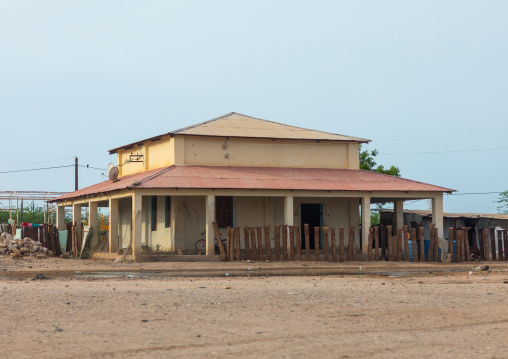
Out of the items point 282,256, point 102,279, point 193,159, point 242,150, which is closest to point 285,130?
point 242,150

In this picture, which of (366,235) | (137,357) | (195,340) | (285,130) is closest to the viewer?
(137,357)

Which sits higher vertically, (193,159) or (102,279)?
(193,159)

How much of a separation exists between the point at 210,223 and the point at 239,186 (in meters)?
1.64

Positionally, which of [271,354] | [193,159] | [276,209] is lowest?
[271,354]

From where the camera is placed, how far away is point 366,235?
1042 inches

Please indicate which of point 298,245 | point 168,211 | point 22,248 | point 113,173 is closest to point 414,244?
point 298,245

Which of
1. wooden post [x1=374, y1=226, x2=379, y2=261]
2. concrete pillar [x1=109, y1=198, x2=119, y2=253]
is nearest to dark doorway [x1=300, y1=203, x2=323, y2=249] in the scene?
wooden post [x1=374, y1=226, x2=379, y2=261]

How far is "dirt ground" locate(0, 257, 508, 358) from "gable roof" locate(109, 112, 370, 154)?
47.9 ft

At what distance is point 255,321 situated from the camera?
871cm

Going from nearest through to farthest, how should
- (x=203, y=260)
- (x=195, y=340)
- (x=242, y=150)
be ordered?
1. (x=195, y=340)
2. (x=203, y=260)
3. (x=242, y=150)

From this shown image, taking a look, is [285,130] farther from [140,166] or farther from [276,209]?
[140,166]

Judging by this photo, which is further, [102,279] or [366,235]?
[366,235]

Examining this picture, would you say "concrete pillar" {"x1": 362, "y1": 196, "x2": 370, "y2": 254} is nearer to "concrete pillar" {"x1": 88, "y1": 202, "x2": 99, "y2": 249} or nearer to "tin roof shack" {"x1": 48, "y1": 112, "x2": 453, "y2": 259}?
"tin roof shack" {"x1": 48, "y1": 112, "x2": 453, "y2": 259}

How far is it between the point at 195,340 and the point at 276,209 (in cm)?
2102
